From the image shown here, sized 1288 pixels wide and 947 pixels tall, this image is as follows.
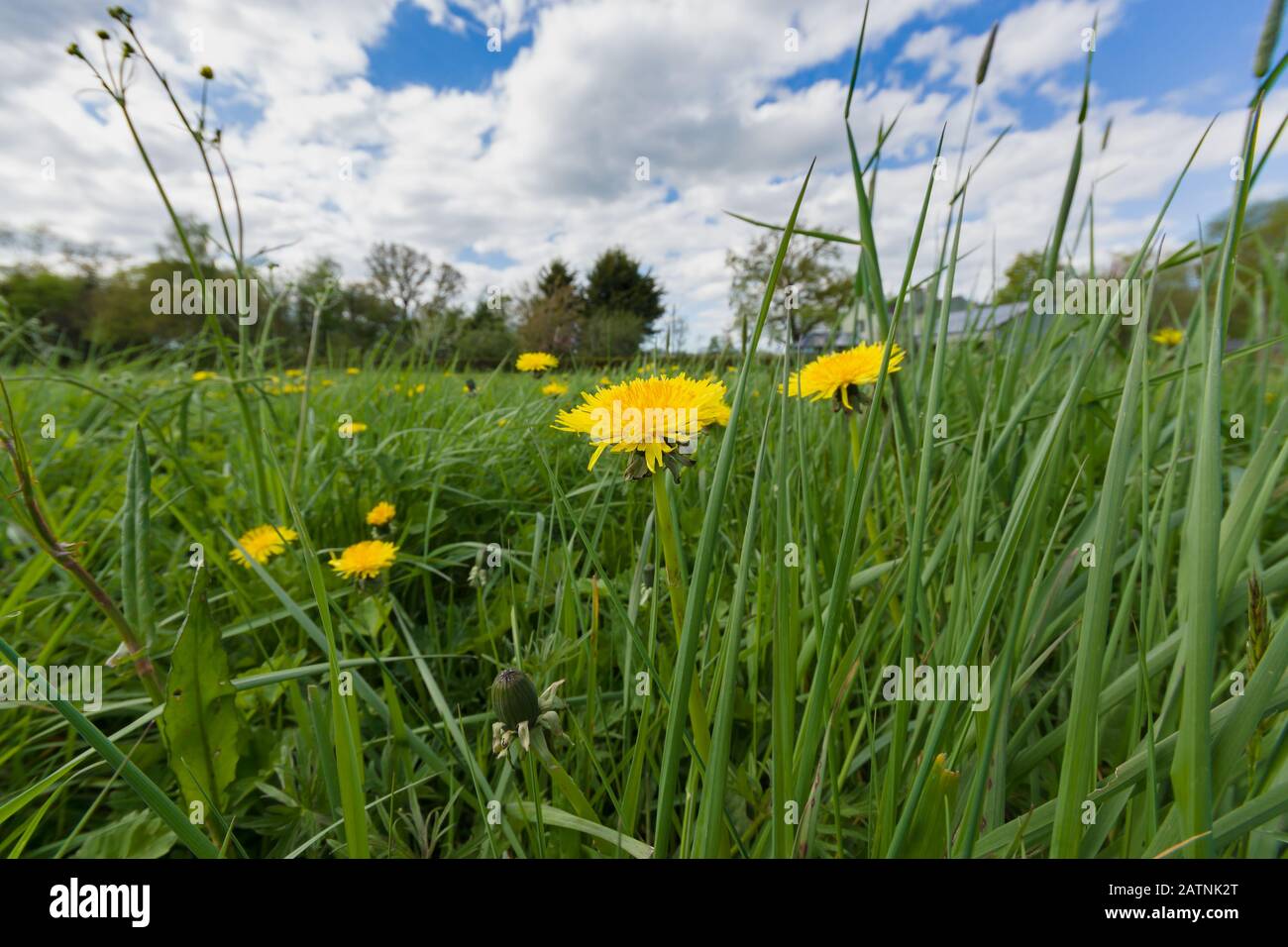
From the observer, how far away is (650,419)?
0.52 m

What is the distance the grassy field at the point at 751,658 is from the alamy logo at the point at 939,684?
0.01 m

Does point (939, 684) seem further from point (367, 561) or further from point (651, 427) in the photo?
point (367, 561)

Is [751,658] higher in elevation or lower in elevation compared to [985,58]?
lower

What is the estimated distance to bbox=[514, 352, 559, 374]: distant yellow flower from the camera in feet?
6.08

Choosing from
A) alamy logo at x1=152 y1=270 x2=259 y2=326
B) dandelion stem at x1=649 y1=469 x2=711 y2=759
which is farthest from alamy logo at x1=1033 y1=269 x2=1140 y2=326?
alamy logo at x1=152 y1=270 x2=259 y2=326

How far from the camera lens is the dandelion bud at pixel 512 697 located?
1.52 feet

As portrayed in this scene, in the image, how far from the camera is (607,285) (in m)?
11.9

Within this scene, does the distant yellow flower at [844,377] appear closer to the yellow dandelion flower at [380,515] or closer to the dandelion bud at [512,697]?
the dandelion bud at [512,697]
